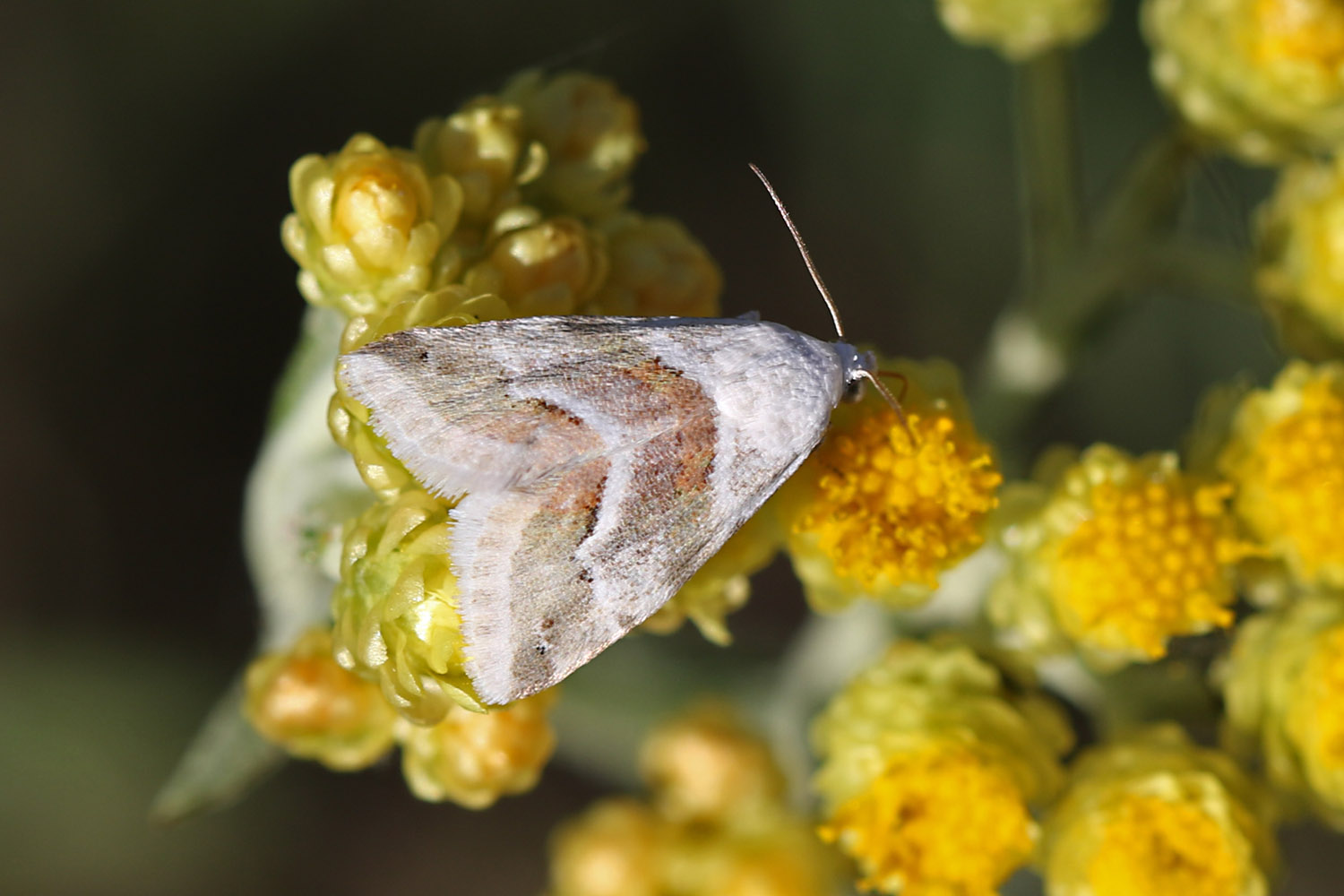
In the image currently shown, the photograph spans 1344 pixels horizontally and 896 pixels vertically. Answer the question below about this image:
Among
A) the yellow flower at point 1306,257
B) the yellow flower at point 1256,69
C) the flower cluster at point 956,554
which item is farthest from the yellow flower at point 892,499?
the yellow flower at point 1256,69

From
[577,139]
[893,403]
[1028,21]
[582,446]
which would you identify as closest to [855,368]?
[893,403]

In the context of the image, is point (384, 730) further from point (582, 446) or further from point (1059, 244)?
point (1059, 244)

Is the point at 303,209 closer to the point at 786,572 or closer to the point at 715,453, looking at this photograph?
the point at 715,453

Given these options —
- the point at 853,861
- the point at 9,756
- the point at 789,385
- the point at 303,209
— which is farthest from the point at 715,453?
the point at 9,756

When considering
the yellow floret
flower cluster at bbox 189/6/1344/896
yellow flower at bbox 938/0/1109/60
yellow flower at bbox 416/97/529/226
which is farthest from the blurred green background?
the yellow floret

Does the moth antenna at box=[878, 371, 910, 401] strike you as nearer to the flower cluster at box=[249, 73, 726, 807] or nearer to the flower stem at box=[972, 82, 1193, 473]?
the flower cluster at box=[249, 73, 726, 807]

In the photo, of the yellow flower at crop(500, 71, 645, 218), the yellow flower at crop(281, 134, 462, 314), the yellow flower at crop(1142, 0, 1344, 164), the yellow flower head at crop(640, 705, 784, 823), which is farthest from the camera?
the yellow flower head at crop(640, 705, 784, 823)

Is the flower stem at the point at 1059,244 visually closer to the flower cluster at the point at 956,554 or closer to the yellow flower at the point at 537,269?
the flower cluster at the point at 956,554
